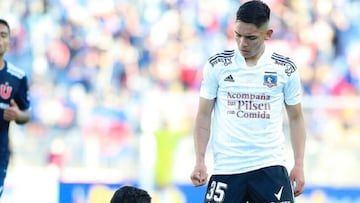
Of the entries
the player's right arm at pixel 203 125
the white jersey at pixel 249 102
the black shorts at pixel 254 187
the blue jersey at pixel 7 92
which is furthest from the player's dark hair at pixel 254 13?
the blue jersey at pixel 7 92

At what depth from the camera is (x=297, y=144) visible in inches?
225

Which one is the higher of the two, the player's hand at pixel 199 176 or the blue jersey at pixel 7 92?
the blue jersey at pixel 7 92

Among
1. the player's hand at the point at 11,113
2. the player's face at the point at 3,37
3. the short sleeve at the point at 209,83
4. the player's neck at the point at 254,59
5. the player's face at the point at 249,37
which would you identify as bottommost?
the player's hand at the point at 11,113

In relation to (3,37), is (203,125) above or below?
below

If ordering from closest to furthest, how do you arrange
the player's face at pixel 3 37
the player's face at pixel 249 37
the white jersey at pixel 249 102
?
1. the player's face at pixel 249 37
2. the white jersey at pixel 249 102
3. the player's face at pixel 3 37

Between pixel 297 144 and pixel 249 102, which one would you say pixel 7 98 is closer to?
pixel 249 102

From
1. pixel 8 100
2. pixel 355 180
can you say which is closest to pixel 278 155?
pixel 8 100

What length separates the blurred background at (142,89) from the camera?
1155 centimetres

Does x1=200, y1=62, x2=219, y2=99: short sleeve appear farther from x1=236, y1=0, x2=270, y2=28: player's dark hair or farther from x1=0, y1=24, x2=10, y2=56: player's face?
x1=0, y1=24, x2=10, y2=56: player's face

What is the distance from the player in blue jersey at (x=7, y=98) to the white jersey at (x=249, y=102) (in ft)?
6.81

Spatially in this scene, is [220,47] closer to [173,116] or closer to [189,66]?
[189,66]

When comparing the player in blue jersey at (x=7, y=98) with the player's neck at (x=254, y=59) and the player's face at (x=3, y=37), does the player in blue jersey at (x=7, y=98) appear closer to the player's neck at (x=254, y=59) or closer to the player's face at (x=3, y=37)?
the player's face at (x=3, y=37)

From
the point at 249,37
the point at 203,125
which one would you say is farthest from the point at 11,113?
the point at 249,37

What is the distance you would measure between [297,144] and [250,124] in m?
0.35
